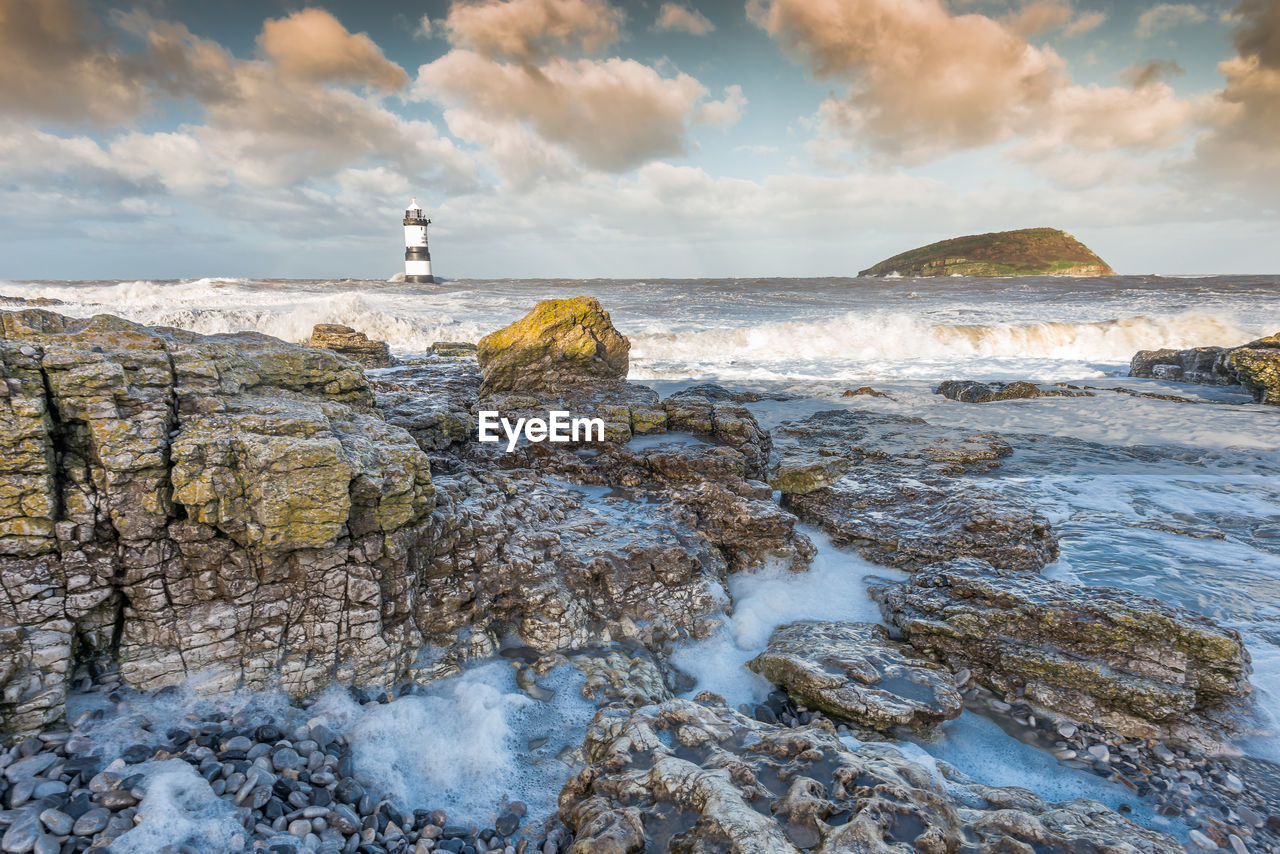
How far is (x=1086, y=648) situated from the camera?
20.8 ft

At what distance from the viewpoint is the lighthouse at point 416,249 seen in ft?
214

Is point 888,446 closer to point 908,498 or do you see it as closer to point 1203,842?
point 908,498

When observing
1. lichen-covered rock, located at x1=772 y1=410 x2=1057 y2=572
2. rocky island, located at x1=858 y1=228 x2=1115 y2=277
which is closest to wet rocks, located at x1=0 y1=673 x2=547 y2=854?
lichen-covered rock, located at x1=772 y1=410 x2=1057 y2=572

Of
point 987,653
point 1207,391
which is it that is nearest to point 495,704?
point 987,653

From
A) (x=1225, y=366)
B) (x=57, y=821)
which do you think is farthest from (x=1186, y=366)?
(x=57, y=821)

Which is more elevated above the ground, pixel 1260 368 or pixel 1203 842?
pixel 1260 368

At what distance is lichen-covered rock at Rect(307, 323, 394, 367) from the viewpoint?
19.3 meters

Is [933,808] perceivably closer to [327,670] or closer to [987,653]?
[987,653]

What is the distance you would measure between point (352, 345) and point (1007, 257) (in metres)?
124

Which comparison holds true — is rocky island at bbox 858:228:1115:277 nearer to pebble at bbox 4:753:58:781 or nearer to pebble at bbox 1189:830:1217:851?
pebble at bbox 1189:830:1217:851

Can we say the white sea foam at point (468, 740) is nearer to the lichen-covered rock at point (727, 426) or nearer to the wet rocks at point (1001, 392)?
the lichen-covered rock at point (727, 426)

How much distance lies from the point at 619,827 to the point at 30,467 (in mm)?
5621

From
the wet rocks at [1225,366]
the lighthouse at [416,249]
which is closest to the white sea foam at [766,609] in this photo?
the wet rocks at [1225,366]

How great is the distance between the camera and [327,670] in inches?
220
